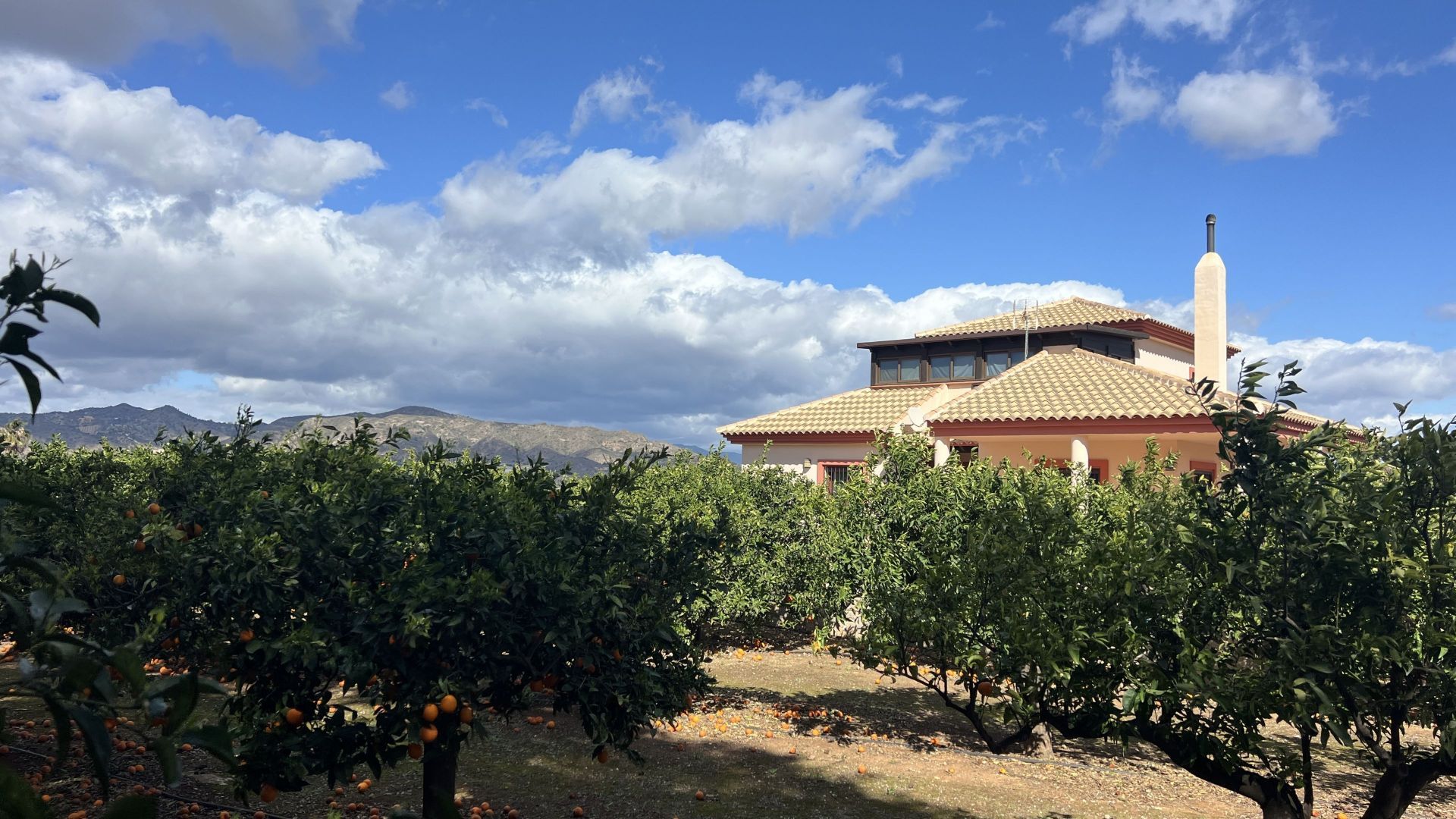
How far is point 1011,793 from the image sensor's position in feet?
28.6

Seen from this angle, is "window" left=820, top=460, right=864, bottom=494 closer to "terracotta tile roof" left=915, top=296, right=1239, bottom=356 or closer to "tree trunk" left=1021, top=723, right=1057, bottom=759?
"terracotta tile roof" left=915, top=296, right=1239, bottom=356

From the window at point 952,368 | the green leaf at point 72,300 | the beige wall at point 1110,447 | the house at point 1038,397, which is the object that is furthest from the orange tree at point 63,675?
the window at point 952,368

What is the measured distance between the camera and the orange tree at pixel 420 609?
5.15m

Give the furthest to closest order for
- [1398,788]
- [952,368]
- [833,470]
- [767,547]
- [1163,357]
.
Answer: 1. [1163,357]
2. [952,368]
3. [833,470]
4. [767,547]
5. [1398,788]

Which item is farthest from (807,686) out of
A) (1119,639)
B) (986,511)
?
(1119,639)

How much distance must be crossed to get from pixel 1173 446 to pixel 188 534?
1879 cm

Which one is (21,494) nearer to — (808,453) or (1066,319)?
(808,453)

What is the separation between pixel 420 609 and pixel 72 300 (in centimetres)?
380

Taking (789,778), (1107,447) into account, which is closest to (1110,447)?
(1107,447)

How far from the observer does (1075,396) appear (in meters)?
20.6

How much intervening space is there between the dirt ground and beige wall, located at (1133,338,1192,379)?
64.5 feet

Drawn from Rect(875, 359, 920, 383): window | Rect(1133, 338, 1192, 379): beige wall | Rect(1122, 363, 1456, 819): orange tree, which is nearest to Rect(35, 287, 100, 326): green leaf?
Rect(1122, 363, 1456, 819): orange tree

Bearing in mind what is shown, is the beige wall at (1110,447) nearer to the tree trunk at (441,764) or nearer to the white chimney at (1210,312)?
the white chimney at (1210,312)

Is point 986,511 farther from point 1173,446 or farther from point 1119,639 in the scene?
point 1173,446
